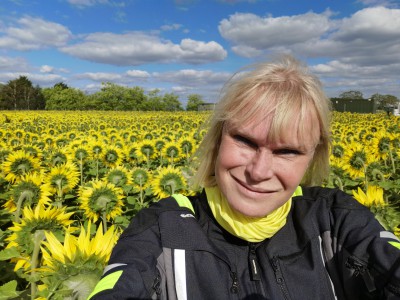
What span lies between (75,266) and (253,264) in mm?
728

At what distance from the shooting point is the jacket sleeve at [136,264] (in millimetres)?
1273

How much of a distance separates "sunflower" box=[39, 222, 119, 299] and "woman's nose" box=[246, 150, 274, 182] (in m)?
0.66

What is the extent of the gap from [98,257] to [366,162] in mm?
4862

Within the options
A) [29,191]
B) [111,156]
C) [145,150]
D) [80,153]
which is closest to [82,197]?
[29,191]

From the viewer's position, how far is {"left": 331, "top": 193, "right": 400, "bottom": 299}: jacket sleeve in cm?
147

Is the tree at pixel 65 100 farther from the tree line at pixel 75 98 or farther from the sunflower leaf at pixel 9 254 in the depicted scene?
→ the sunflower leaf at pixel 9 254

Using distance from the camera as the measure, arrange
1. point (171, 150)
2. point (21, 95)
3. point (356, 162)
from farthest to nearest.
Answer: point (21, 95) → point (171, 150) → point (356, 162)

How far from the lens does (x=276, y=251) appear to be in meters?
1.69

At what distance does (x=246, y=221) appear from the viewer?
171cm

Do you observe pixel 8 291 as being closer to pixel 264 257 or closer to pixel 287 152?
pixel 264 257

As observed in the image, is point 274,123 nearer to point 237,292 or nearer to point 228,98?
point 228,98

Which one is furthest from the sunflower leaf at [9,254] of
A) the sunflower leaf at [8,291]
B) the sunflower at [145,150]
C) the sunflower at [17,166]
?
the sunflower at [145,150]

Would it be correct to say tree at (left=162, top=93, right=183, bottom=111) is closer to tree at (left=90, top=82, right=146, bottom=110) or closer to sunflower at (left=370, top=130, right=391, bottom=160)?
tree at (left=90, top=82, right=146, bottom=110)

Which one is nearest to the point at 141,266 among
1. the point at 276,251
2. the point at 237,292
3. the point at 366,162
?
the point at 237,292
